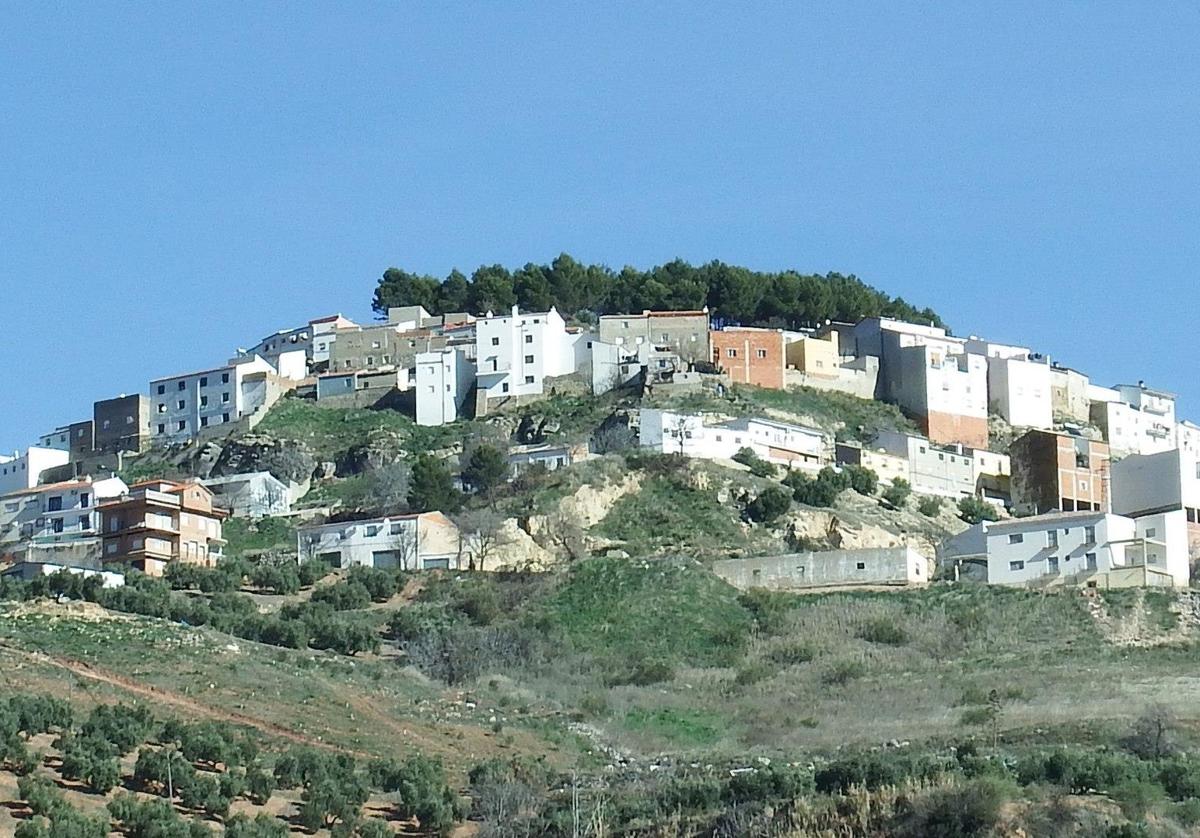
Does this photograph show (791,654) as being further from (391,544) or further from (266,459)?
(266,459)

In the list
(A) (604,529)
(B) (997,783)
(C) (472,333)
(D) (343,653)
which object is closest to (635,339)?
(C) (472,333)

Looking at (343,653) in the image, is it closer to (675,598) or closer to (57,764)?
(675,598)

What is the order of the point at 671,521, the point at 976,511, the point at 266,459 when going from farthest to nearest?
the point at 266,459 → the point at 976,511 → the point at 671,521

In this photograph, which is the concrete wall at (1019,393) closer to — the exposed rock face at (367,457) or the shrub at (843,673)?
the exposed rock face at (367,457)

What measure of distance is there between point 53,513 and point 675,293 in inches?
1154

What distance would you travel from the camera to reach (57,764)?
130ft

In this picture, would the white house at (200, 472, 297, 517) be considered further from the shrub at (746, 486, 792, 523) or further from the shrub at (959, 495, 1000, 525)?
the shrub at (959, 495, 1000, 525)

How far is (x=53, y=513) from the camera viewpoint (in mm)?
84938

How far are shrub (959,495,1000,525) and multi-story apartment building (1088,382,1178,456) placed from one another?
12.2m

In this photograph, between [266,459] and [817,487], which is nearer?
[817,487]

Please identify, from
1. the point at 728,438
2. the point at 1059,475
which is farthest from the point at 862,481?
the point at 1059,475

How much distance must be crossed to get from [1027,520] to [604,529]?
13391 millimetres

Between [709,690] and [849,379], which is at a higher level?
[849,379]

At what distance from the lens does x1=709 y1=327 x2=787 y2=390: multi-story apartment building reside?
92.5 metres
